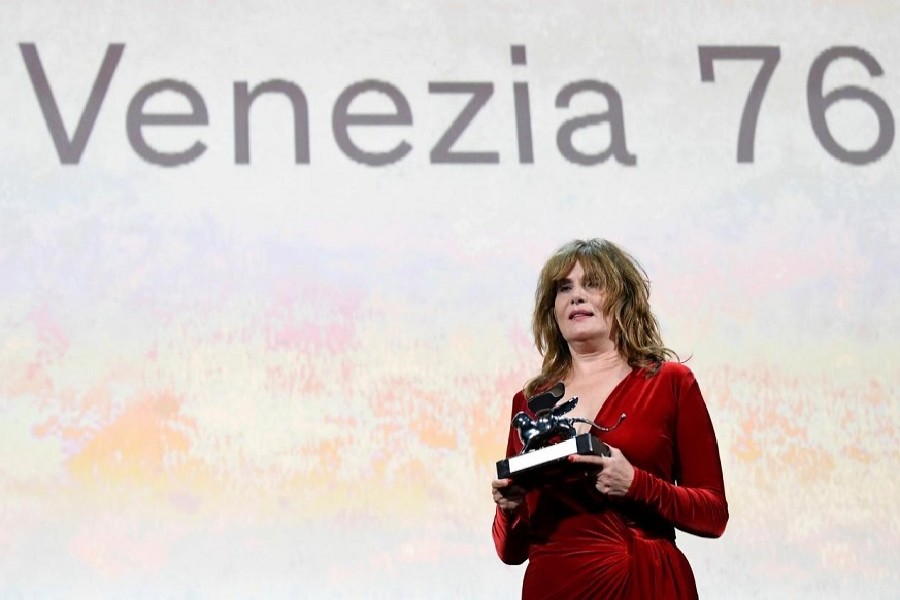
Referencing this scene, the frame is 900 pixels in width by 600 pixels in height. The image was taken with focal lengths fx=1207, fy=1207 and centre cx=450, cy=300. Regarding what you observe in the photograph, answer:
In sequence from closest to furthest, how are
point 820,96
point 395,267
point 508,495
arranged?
1. point 508,495
2. point 395,267
3. point 820,96

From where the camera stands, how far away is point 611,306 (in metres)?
1.96

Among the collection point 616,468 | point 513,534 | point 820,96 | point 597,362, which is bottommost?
point 513,534

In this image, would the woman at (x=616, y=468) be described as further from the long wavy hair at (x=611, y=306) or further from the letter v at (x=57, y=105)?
the letter v at (x=57, y=105)

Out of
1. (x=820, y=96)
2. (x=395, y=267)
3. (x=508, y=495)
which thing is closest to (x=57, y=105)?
Answer: (x=395, y=267)

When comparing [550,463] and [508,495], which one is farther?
[508,495]

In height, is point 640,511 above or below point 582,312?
below

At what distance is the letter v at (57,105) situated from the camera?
10.4 feet

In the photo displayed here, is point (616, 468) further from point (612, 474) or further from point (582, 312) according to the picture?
point (582, 312)

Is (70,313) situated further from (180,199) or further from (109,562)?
(109,562)

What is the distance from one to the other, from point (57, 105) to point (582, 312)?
6.05ft

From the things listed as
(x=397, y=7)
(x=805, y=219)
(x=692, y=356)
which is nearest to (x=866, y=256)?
(x=805, y=219)

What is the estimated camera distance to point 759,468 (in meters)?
3.08

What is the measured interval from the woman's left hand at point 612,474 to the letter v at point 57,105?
197 cm

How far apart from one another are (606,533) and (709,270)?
153 cm
